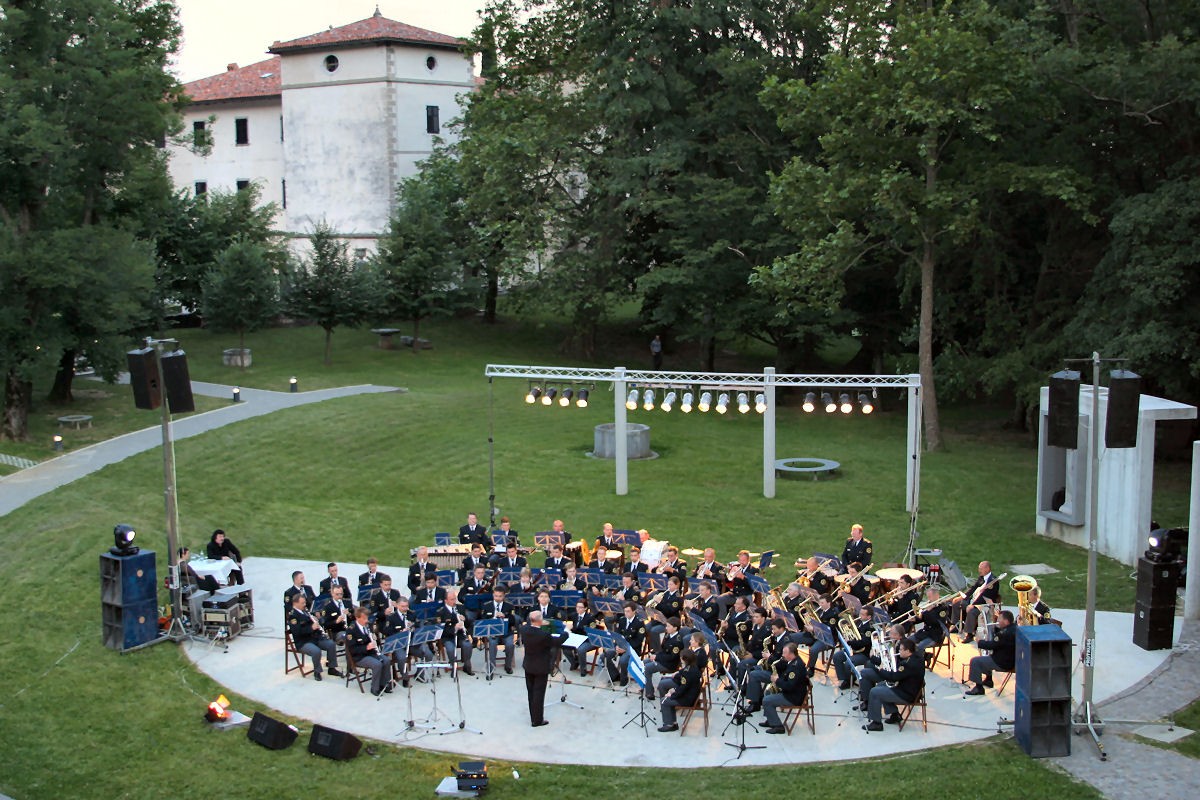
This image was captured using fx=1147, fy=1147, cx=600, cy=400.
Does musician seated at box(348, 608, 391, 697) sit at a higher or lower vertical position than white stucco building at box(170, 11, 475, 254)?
lower

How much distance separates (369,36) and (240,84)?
44.4 feet

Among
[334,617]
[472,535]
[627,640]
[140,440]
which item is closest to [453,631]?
[334,617]

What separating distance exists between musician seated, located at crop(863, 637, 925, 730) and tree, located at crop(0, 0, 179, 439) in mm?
23167

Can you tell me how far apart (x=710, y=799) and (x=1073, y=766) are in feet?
14.5

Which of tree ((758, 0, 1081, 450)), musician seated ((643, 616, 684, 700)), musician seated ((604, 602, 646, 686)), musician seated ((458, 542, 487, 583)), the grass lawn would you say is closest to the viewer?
the grass lawn

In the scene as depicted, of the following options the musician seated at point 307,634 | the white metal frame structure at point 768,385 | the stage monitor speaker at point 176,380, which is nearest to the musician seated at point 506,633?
the musician seated at point 307,634

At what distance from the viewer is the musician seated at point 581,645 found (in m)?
16.6

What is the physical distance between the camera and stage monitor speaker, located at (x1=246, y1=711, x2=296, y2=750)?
14.3 m

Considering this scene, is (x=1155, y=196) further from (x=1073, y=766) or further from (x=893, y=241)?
(x=1073, y=766)

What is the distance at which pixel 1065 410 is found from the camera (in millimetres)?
14883

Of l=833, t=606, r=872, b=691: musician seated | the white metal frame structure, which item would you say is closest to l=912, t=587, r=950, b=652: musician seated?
l=833, t=606, r=872, b=691: musician seated

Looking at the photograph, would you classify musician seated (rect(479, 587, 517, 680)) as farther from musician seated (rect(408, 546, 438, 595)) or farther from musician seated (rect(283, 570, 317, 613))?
musician seated (rect(283, 570, 317, 613))

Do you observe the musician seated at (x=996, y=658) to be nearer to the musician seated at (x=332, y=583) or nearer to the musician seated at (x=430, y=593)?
the musician seated at (x=430, y=593)

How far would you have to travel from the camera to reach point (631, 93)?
39.7m
